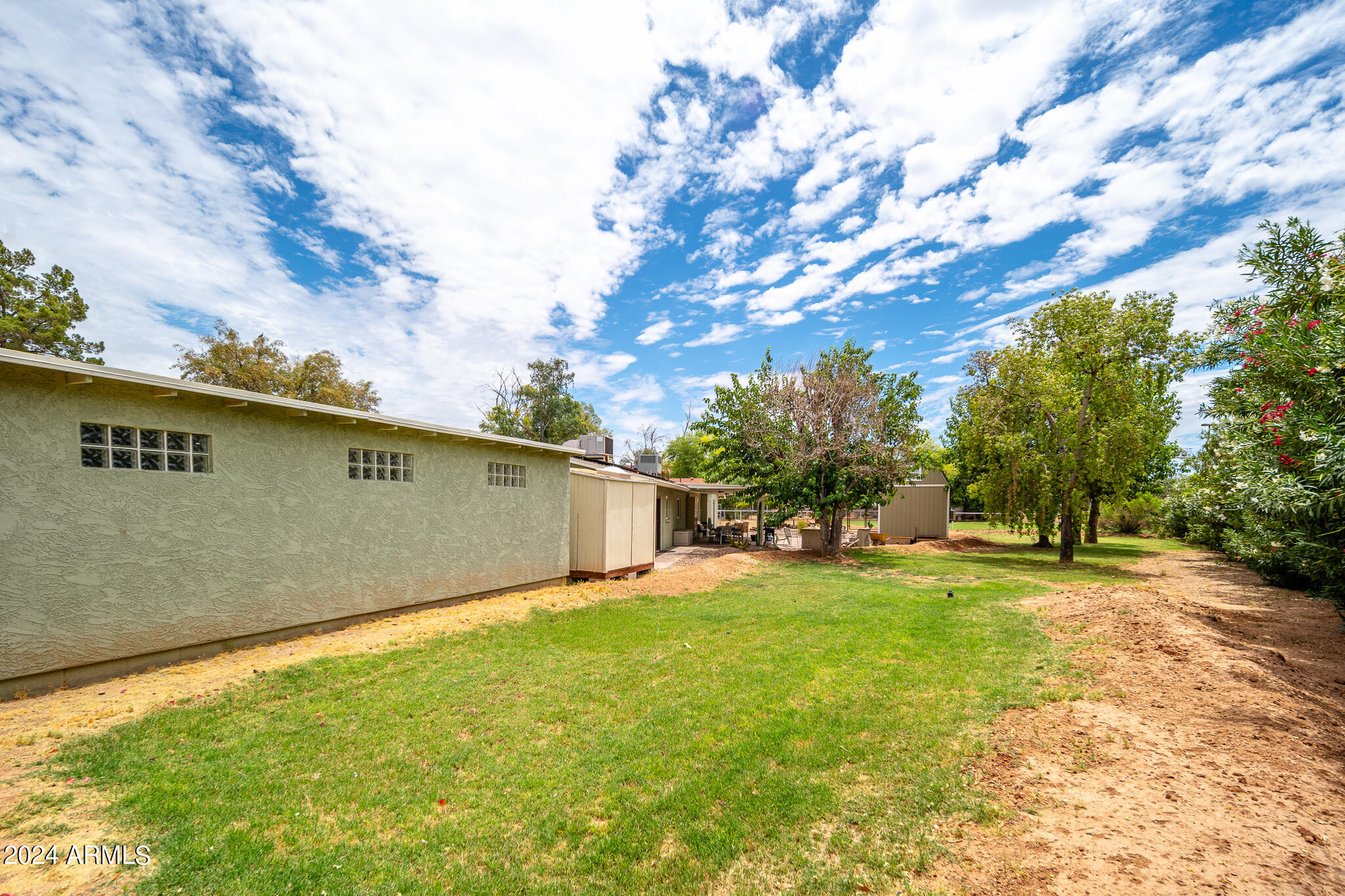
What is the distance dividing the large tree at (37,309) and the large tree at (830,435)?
25553 mm

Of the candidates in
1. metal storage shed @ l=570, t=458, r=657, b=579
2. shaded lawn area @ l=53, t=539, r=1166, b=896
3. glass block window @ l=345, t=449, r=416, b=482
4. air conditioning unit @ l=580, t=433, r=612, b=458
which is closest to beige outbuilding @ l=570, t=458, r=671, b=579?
metal storage shed @ l=570, t=458, r=657, b=579

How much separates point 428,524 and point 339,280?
2030 cm

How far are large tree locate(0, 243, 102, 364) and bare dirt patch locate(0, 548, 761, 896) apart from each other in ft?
69.2

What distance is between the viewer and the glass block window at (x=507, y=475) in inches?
412

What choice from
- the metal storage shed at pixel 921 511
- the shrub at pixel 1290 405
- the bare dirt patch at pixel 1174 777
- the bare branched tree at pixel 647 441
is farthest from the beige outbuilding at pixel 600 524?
the bare branched tree at pixel 647 441

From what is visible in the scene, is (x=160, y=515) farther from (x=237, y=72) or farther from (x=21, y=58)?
(x=237, y=72)

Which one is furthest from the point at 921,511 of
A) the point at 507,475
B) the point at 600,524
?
the point at 507,475

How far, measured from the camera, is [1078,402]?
51.5 feet

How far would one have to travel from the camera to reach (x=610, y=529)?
12438 millimetres

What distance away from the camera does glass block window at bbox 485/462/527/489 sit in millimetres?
10477

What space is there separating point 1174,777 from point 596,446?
20.0 m

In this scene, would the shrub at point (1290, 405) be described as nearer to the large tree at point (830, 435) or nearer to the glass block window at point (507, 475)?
the large tree at point (830, 435)

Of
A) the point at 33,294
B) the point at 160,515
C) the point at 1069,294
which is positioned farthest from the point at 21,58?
the point at 1069,294

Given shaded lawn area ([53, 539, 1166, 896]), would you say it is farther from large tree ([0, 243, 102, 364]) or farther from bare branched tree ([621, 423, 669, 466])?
bare branched tree ([621, 423, 669, 466])
